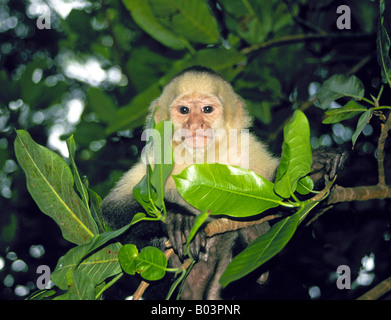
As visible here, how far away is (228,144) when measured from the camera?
3.35 meters

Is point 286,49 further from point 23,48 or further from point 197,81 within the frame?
point 23,48

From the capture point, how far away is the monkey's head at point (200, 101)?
335cm

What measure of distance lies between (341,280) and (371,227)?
5.84ft

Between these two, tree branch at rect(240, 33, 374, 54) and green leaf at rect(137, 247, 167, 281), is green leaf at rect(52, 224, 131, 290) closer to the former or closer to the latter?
green leaf at rect(137, 247, 167, 281)

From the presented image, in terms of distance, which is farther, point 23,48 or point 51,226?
point 23,48

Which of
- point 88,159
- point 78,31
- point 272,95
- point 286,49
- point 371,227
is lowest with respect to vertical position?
point 371,227

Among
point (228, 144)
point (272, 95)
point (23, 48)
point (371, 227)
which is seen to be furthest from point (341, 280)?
point (23, 48)

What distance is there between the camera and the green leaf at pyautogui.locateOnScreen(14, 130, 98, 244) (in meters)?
1.93

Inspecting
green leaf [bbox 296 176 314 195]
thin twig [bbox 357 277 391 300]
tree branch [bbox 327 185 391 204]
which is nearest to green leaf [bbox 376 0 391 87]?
tree branch [bbox 327 185 391 204]

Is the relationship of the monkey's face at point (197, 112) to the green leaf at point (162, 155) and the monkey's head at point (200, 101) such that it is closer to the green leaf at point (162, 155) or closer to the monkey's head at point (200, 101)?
the monkey's head at point (200, 101)

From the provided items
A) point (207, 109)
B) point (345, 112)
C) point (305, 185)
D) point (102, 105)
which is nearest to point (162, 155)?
point (305, 185)

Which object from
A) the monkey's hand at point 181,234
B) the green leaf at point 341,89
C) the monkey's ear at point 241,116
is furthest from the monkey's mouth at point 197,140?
the green leaf at point 341,89

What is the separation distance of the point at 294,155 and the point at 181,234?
0.98 metres

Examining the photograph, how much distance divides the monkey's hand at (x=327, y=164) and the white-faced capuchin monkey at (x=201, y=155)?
29.4 inches
